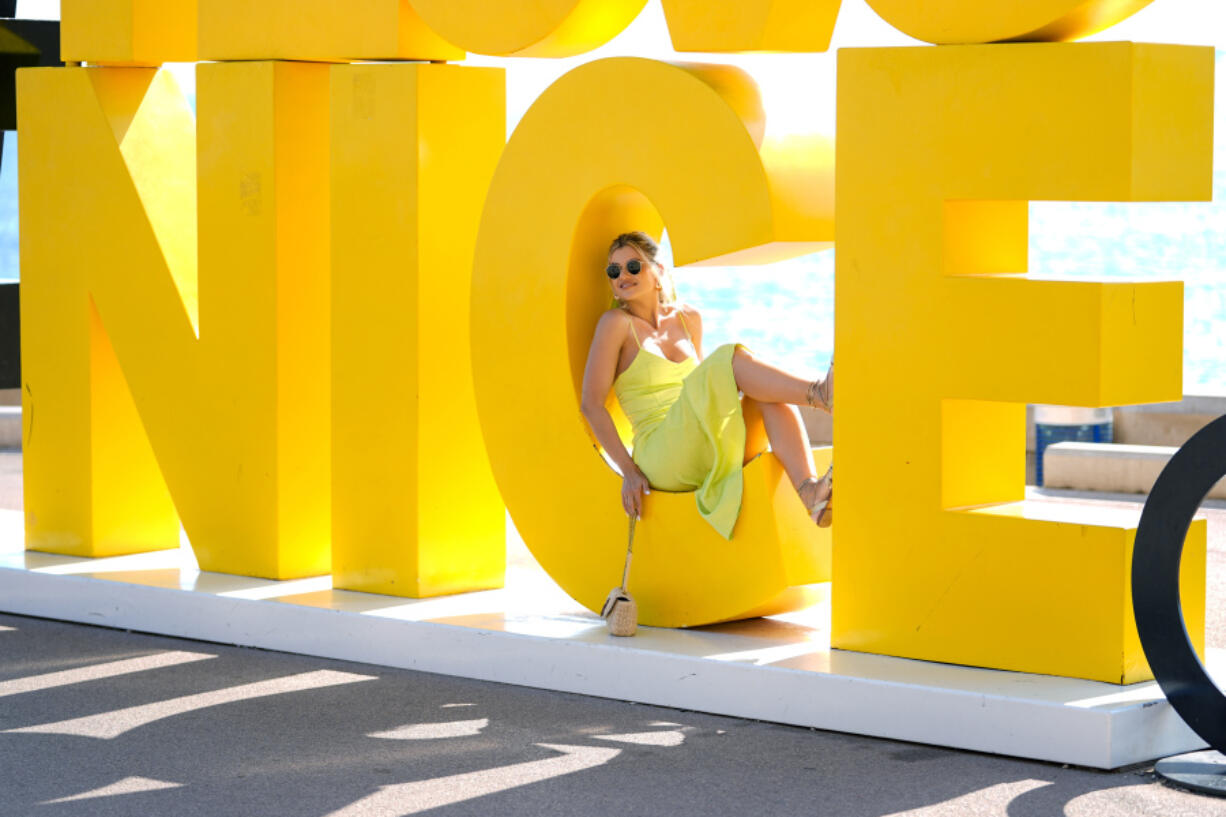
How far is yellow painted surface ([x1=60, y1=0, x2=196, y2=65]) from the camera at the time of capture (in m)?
7.43

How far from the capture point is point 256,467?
708cm

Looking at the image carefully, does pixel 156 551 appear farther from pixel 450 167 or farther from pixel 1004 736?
pixel 1004 736

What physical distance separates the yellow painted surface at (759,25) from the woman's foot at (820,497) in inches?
54.5

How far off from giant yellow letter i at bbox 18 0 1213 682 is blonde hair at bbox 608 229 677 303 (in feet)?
0.55

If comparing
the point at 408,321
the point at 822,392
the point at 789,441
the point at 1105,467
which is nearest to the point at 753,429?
the point at 789,441

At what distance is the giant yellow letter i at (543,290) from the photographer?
5.26 metres

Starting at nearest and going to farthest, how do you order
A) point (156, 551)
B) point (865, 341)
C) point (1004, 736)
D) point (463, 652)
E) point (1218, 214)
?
point (1004, 736) → point (865, 341) → point (463, 652) → point (156, 551) → point (1218, 214)

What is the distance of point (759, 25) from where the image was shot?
5742mm

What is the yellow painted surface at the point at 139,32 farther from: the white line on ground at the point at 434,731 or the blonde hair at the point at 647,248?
the white line on ground at the point at 434,731

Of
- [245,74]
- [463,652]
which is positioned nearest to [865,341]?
[463,652]

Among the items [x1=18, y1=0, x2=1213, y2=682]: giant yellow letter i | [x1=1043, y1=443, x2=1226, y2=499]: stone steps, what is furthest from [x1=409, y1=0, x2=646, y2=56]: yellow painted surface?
[x1=1043, y1=443, x2=1226, y2=499]: stone steps

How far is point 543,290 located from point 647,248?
1.35 feet

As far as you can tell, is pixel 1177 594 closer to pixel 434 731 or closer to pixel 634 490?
pixel 634 490

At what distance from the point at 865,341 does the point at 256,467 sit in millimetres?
2661
